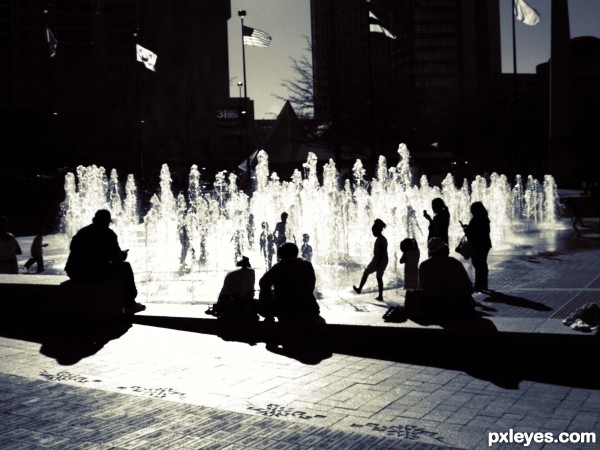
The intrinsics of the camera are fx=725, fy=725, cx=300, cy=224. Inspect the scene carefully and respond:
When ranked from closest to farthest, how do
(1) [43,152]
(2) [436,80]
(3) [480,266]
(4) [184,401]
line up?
(4) [184,401]
(3) [480,266]
(1) [43,152]
(2) [436,80]

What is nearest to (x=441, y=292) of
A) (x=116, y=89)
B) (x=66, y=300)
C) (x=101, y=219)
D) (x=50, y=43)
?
(x=101, y=219)

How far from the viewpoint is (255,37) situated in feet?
120

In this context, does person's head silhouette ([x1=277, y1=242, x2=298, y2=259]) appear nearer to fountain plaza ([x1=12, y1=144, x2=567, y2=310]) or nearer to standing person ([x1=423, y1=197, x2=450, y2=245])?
fountain plaza ([x1=12, y1=144, x2=567, y2=310])

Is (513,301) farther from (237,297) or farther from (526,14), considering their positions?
(526,14)

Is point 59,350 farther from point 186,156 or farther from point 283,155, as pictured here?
point 186,156

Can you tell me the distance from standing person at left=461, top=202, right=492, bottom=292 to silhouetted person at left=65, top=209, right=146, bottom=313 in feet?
16.9

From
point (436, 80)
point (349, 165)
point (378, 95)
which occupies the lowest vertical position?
point (349, 165)

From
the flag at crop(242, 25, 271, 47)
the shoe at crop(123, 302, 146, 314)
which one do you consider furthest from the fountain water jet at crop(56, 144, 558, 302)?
the flag at crop(242, 25, 271, 47)

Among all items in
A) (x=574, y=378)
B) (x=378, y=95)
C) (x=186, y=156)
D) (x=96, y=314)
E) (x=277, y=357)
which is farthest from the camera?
(x=186, y=156)

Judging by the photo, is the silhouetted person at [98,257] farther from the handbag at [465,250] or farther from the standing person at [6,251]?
the handbag at [465,250]

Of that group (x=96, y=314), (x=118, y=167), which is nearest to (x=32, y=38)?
(x=118, y=167)

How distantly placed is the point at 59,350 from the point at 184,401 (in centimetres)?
299

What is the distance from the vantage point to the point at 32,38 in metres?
100

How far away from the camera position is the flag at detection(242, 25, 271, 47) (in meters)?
36.4
